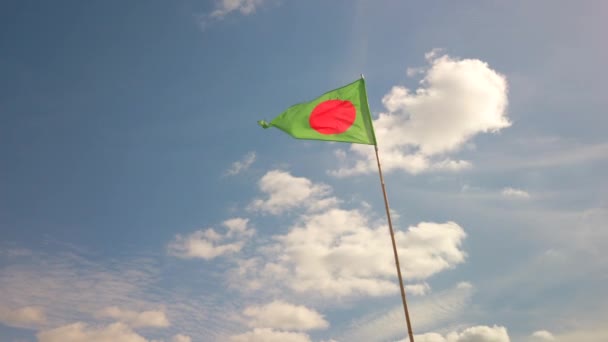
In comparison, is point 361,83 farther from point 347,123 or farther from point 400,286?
point 400,286

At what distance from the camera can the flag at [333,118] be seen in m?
27.2

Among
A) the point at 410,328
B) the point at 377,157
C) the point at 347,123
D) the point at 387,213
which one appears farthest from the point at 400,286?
the point at 347,123

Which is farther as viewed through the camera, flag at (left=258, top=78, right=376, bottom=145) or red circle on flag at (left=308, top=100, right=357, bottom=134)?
red circle on flag at (left=308, top=100, right=357, bottom=134)

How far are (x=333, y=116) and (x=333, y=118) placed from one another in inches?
6.1

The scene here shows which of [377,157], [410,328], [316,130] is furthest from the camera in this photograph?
[316,130]

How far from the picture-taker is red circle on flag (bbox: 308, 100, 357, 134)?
1081 inches

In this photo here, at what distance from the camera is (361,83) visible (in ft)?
92.4

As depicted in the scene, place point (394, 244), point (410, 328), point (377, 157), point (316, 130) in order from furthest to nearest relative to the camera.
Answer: point (316, 130)
point (377, 157)
point (394, 244)
point (410, 328)

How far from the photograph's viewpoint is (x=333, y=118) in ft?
90.8

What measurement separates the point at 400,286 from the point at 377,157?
8000mm

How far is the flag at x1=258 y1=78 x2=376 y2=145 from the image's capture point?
27.2 metres

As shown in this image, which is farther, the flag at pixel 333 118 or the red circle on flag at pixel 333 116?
the red circle on flag at pixel 333 116

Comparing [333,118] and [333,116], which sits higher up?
[333,116]

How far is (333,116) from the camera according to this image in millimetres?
27750
